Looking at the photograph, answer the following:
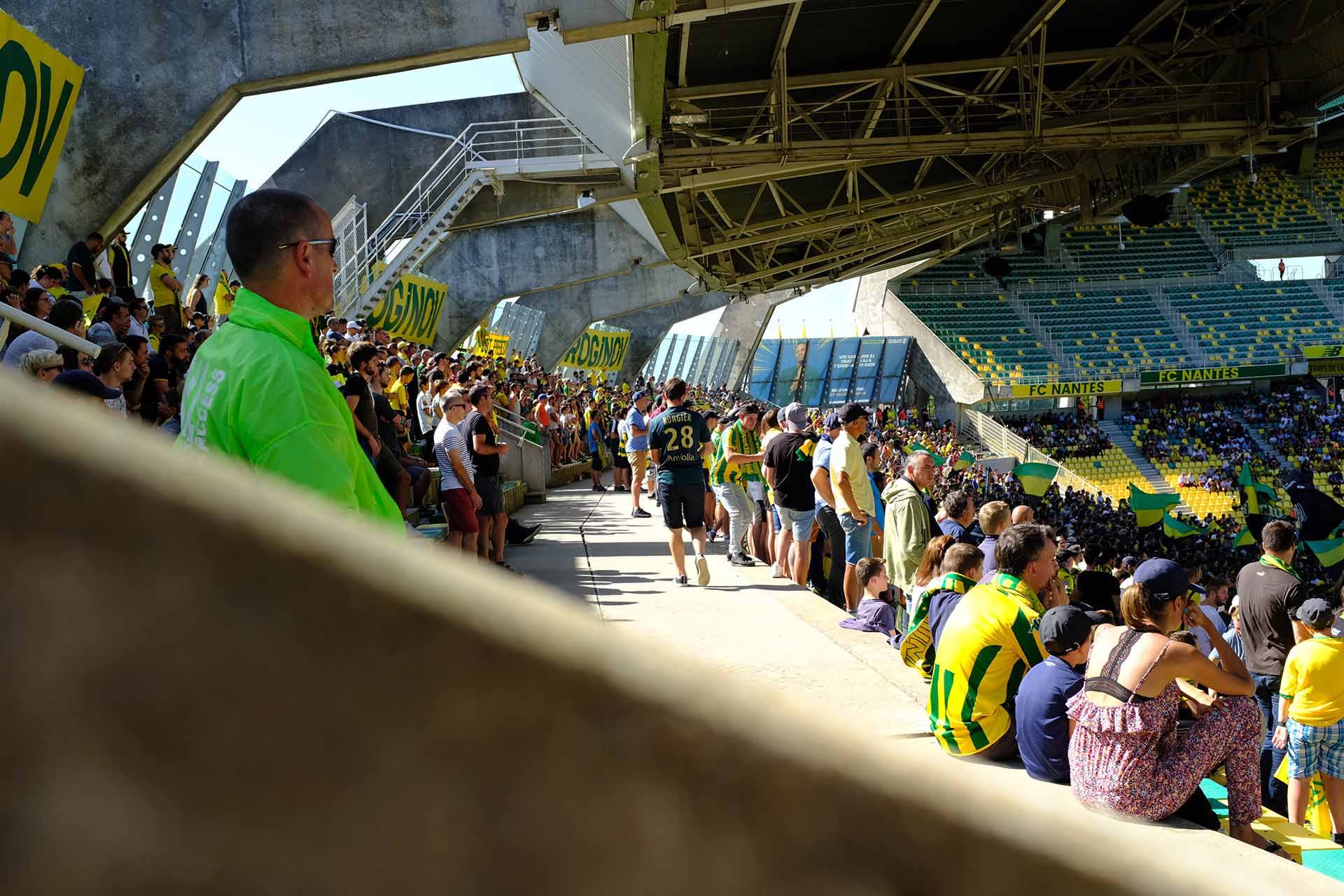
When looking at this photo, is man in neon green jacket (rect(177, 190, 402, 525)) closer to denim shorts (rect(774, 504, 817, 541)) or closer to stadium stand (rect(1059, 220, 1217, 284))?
denim shorts (rect(774, 504, 817, 541))

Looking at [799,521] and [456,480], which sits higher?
[456,480]

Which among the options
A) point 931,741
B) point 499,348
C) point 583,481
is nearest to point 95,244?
point 931,741

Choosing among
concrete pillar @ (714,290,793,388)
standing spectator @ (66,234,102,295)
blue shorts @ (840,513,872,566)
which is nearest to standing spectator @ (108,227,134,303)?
standing spectator @ (66,234,102,295)

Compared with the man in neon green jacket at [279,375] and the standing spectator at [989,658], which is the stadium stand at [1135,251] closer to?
the standing spectator at [989,658]

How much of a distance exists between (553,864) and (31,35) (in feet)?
27.8

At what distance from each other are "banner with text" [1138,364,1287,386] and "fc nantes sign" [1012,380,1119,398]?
137cm

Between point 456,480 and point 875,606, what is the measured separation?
10.9 feet

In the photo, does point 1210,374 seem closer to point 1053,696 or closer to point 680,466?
point 680,466

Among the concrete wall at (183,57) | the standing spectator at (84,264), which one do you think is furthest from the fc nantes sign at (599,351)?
the standing spectator at (84,264)

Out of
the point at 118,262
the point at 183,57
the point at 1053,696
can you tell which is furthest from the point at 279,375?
the point at 183,57

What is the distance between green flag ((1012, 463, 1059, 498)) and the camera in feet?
79.0

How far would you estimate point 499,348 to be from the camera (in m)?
28.3

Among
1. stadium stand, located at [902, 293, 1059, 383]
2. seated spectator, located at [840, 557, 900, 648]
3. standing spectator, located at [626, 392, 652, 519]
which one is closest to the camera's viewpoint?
seated spectator, located at [840, 557, 900, 648]

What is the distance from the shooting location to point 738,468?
10109 millimetres
